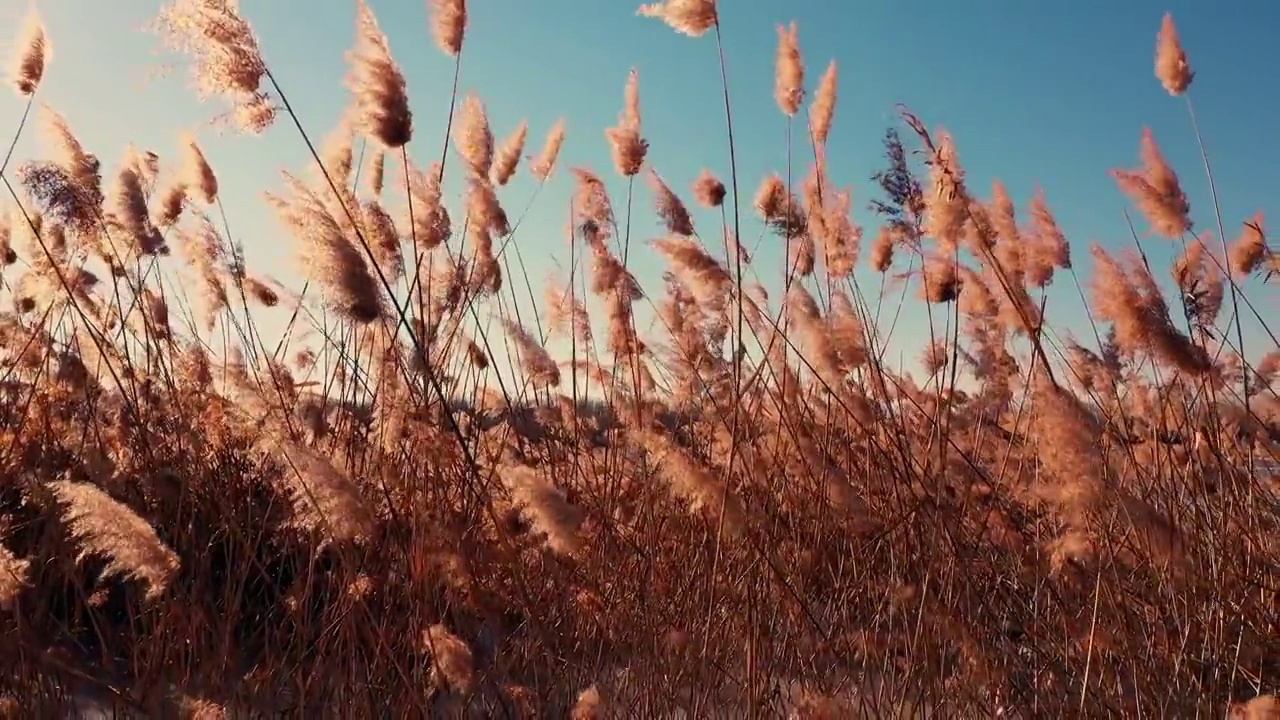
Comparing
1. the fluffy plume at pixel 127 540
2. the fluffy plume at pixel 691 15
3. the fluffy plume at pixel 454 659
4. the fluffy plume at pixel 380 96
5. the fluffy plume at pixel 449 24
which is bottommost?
the fluffy plume at pixel 454 659

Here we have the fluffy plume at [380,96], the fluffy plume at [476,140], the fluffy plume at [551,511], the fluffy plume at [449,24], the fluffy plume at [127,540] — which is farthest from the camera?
the fluffy plume at [476,140]

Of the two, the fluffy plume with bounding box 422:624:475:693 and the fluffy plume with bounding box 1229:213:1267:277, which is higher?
the fluffy plume with bounding box 1229:213:1267:277

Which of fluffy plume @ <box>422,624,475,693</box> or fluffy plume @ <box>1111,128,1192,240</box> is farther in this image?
fluffy plume @ <box>1111,128,1192,240</box>

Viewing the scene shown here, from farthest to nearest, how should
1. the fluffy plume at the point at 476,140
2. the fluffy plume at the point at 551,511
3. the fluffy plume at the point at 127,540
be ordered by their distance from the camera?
the fluffy plume at the point at 476,140 < the fluffy plume at the point at 551,511 < the fluffy plume at the point at 127,540

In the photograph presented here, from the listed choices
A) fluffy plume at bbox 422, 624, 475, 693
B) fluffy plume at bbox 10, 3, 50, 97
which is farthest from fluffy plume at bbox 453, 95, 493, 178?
fluffy plume at bbox 422, 624, 475, 693

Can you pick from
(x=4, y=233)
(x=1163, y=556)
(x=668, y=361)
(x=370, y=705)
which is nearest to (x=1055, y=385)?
(x=1163, y=556)

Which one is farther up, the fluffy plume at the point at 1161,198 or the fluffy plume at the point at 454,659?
the fluffy plume at the point at 1161,198

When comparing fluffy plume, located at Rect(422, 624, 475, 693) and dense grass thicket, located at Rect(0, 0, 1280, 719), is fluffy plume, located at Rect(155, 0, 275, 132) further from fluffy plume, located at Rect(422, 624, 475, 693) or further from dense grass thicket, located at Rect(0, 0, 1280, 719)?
fluffy plume, located at Rect(422, 624, 475, 693)

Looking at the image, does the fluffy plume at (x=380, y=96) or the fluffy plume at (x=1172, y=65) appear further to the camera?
the fluffy plume at (x=1172, y=65)

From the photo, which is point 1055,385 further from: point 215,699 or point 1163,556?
point 215,699

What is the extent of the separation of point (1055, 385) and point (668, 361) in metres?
A: 2.08

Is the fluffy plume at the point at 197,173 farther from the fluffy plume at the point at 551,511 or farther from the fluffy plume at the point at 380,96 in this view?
the fluffy plume at the point at 551,511

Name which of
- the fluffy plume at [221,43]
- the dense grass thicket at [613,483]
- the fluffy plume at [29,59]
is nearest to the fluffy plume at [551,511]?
the dense grass thicket at [613,483]

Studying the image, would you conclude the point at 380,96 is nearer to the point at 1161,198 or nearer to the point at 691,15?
the point at 691,15
